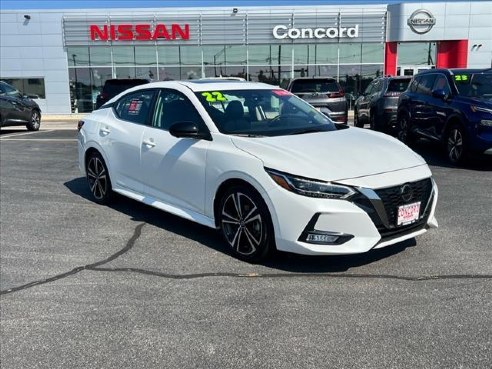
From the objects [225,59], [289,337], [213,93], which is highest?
[225,59]

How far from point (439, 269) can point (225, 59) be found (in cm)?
2567

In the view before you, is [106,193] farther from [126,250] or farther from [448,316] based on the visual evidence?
[448,316]

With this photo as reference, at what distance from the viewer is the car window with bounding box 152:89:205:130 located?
5.19m

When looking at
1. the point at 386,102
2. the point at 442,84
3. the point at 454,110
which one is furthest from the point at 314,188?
the point at 386,102

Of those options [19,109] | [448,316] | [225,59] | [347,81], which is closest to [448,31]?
[347,81]

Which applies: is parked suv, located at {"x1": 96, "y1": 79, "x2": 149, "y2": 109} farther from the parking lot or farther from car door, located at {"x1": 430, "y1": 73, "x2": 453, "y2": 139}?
the parking lot

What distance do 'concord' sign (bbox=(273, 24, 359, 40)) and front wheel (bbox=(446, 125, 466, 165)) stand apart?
787 inches

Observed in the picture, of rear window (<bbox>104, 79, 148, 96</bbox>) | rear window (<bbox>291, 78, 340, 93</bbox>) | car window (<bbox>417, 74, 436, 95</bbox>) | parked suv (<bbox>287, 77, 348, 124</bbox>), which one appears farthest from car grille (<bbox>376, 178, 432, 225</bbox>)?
rear window (<bbox>104, 79, 148, 96</bbox>)

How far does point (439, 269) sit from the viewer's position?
4.29 metres

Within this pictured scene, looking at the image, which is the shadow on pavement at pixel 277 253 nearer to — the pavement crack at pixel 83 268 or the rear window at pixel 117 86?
the pavement crack at pixel 83 268

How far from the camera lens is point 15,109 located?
16688 mm

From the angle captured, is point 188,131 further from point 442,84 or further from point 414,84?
point 414,84

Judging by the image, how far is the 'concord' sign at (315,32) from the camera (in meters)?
27.8

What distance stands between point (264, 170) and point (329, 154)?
0.58 meters
